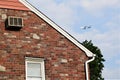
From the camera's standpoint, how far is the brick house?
1602 cm

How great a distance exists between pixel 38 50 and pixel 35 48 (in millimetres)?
147

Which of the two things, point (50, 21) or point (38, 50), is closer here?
point (38, 50)

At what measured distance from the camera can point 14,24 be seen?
53.4 ft

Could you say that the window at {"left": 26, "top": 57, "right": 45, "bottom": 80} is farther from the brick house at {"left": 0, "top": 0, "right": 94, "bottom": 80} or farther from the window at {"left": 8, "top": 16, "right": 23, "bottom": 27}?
the window at {"left": 8, "top": 16, "right": 23, "bottom": 27}

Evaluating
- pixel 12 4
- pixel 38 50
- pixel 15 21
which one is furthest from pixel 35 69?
pixel 12 4

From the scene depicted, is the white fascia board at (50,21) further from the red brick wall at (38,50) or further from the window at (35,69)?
the window at (35,69)

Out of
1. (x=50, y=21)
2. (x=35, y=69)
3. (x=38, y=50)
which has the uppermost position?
(x=50, y=21)

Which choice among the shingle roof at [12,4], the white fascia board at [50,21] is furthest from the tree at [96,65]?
the shingle roof at [12,4]

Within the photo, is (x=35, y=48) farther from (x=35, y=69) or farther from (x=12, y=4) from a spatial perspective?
(x=12, y=4)

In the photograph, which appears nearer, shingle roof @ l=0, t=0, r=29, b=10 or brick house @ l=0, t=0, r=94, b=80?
brick house @ l=0, t=0, r=94, b=80

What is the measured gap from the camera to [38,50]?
16.6 meters

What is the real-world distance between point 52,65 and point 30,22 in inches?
77.6

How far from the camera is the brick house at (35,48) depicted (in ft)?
52.5

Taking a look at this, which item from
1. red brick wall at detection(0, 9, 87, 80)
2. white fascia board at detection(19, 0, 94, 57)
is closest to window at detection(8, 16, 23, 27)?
red brick wall at detection(0, 9, 87, 80)
